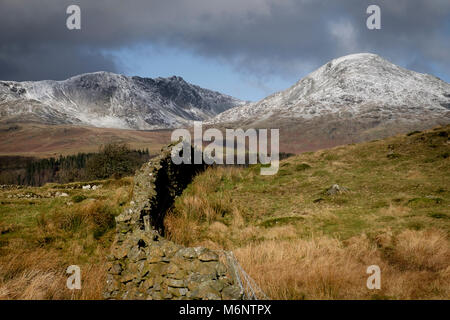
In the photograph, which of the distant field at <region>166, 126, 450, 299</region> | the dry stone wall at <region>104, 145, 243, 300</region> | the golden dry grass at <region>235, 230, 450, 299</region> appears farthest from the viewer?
the distant field at <region>166, 126, 450, 299</region>

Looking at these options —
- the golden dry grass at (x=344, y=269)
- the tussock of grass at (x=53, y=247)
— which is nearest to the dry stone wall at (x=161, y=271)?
the tussock of grass at (x=53, y=247)

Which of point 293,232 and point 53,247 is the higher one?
point 293,232

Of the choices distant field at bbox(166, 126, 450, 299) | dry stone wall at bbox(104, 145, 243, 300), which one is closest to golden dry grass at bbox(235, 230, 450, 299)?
distant field at bbox(166, 126, 450, 299)

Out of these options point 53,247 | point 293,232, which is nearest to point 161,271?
point 293,232

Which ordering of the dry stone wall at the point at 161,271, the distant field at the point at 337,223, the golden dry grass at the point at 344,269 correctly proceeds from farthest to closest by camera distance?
the distant field at the point at 337,223
the golden dry grass at the point at 344,269
the dry stone wall at the point at 161,271

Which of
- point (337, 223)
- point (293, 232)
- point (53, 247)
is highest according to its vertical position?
point (337, 223)

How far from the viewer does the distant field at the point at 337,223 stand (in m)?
6.34

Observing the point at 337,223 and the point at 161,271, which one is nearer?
the point at 161,271

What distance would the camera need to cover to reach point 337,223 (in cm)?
1211

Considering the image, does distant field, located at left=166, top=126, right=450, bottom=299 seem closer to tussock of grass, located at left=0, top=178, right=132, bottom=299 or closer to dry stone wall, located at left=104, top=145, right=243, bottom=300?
dry stone wall, located at left=104, top=145, right=243, bottom=300

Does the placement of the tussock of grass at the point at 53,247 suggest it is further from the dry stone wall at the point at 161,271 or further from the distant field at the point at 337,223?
the distant field at the point at 337,223

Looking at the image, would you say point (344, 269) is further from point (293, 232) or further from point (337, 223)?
point (337, 223)

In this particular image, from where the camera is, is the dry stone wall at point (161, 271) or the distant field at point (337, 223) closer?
the dry stone wall at point (161, 271)

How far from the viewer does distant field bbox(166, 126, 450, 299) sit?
20.8ft
